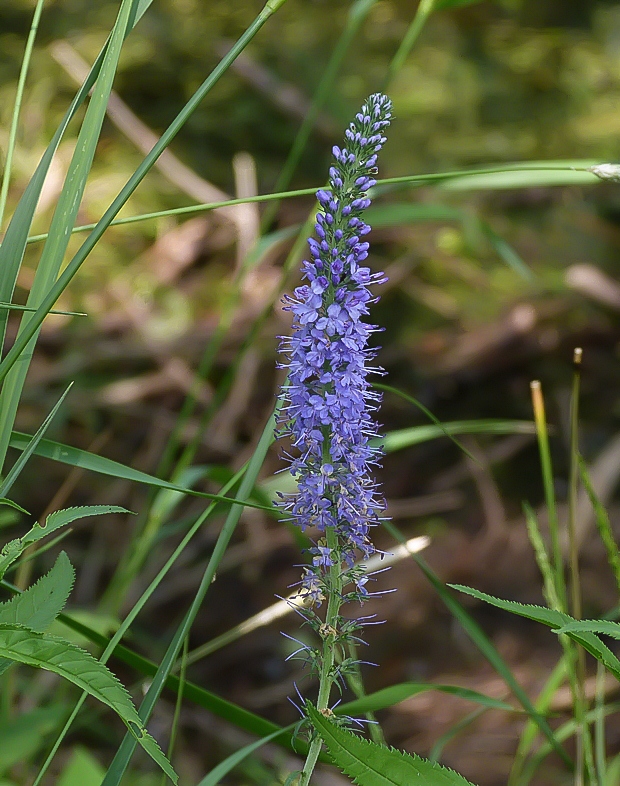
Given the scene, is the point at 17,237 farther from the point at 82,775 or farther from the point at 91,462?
the point at 82,775

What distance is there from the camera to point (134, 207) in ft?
12.3

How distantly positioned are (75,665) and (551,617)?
0.50m

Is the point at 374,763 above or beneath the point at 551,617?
beneath

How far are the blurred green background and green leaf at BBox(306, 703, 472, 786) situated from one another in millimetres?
2172

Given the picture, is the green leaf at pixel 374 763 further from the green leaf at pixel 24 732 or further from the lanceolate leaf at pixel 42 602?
the green leaf at pixel 24 732

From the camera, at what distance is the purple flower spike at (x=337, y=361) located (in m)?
0.94

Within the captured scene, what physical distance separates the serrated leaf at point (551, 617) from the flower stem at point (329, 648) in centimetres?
19

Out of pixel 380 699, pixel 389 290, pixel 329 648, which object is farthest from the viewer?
pixel 389 290

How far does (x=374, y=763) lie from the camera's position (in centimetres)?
85

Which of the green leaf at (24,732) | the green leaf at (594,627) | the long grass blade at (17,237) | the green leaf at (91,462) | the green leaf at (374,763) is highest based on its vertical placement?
the long grass blade at (17,237)

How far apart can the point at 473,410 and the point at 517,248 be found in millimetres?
854

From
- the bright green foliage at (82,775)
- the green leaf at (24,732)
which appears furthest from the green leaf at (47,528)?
the bright green foliage at (82,775)

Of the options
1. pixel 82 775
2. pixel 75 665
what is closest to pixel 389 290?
pixel 82 775

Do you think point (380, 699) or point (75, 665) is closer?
point (75, 665)
